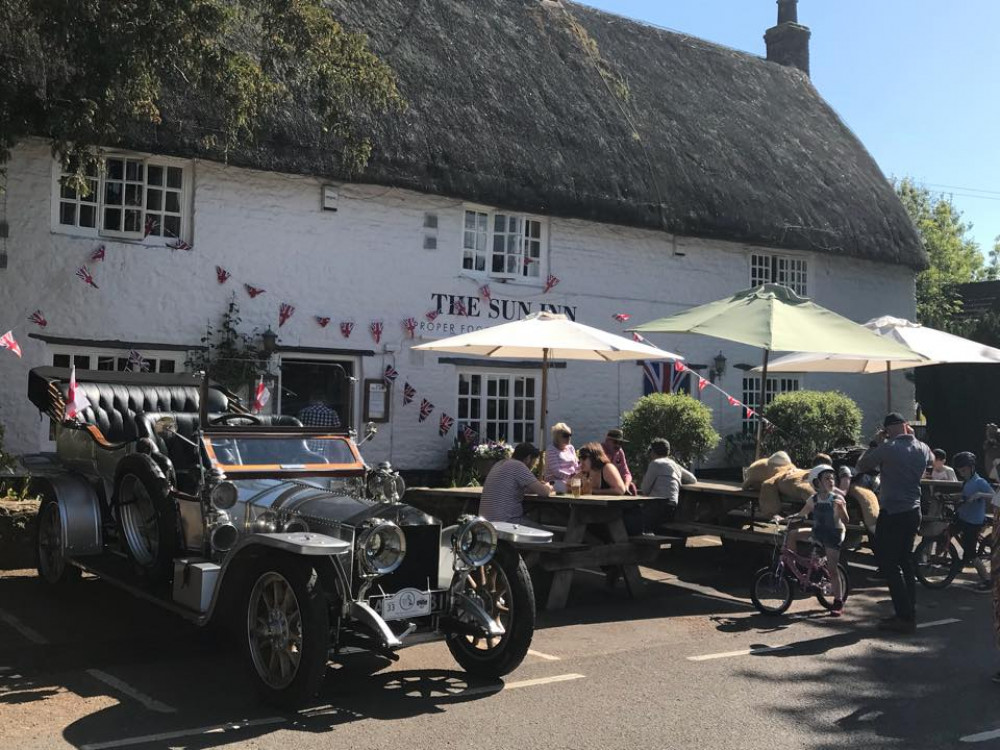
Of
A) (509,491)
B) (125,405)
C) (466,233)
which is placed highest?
(466,233)

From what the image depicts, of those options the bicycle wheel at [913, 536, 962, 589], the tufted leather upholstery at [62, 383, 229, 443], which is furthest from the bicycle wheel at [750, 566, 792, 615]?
the tufted leather upholstery at [62, 383, 229, 443]

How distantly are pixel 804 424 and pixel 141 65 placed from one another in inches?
468

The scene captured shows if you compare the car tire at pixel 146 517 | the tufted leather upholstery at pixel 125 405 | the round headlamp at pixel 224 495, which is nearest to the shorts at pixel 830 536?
the round headlamp at pixel 224 495

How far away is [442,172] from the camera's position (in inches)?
566

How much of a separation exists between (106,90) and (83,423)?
3.35m

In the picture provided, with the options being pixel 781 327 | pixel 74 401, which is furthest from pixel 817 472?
pixel 74 401

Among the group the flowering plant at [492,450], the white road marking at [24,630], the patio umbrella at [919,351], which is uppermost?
the patio umbrella at [919,351]

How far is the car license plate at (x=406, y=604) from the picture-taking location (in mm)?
5656

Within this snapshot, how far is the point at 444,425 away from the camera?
14.8 metres

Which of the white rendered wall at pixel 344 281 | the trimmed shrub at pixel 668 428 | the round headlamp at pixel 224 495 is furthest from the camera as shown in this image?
the trimmed shrub at pixel 668 428

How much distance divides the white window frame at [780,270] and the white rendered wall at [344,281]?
0.47 meters

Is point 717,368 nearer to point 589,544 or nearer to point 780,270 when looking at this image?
point 780,270

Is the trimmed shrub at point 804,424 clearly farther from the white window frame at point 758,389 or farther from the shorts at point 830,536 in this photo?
the shorts at point 830,536

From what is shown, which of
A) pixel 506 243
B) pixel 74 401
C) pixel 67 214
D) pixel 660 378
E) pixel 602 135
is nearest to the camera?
pixel 74 401
